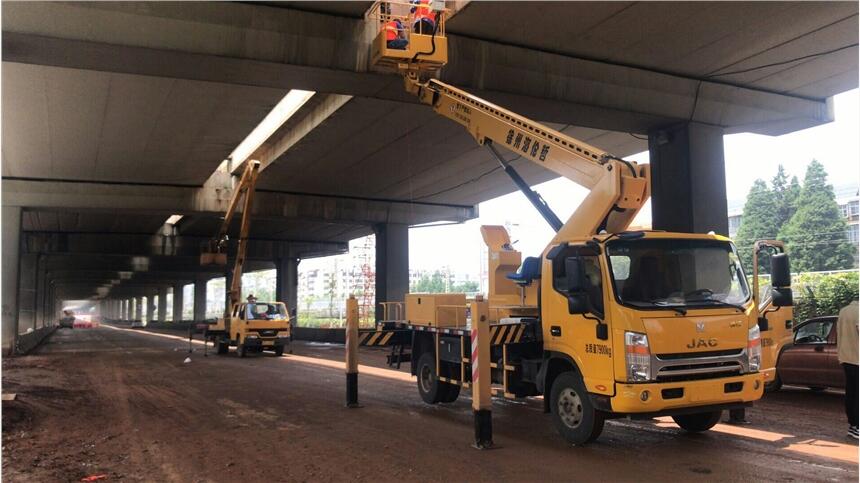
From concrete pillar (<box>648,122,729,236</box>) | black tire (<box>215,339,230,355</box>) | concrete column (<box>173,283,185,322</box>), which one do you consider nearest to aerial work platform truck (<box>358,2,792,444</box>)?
concrete pillar (<box>648,122,729,236</box>)

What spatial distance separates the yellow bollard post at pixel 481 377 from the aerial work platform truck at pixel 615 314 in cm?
79

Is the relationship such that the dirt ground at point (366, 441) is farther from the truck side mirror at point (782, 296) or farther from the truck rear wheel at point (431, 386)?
the truck side mirror at point (782, 296)

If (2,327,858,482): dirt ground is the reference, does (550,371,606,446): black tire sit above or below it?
above

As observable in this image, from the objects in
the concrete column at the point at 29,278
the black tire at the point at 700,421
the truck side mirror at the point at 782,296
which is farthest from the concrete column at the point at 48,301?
the truck side mirror at the point at 782,296

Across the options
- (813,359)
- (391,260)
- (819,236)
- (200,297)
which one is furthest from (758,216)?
(200,297)

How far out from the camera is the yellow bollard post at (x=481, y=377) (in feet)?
25.5

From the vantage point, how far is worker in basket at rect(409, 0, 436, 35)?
10.9 meters

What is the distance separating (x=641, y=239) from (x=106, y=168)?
2079cm

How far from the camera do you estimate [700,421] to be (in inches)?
334

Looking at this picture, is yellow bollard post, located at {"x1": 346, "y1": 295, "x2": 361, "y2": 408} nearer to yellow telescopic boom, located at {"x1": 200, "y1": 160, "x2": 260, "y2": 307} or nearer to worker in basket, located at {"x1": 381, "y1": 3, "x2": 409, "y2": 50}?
worker in basket, located at {"x1": 381, "y1": 3, "x2": 409, "y2": 50}

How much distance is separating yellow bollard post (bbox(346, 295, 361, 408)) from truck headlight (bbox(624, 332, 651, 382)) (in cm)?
533

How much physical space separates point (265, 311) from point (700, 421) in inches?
731

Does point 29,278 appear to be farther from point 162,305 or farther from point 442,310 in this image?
point 162,305

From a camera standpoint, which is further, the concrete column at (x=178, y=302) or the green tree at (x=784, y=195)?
the concrete column at (x=178, y=302)
